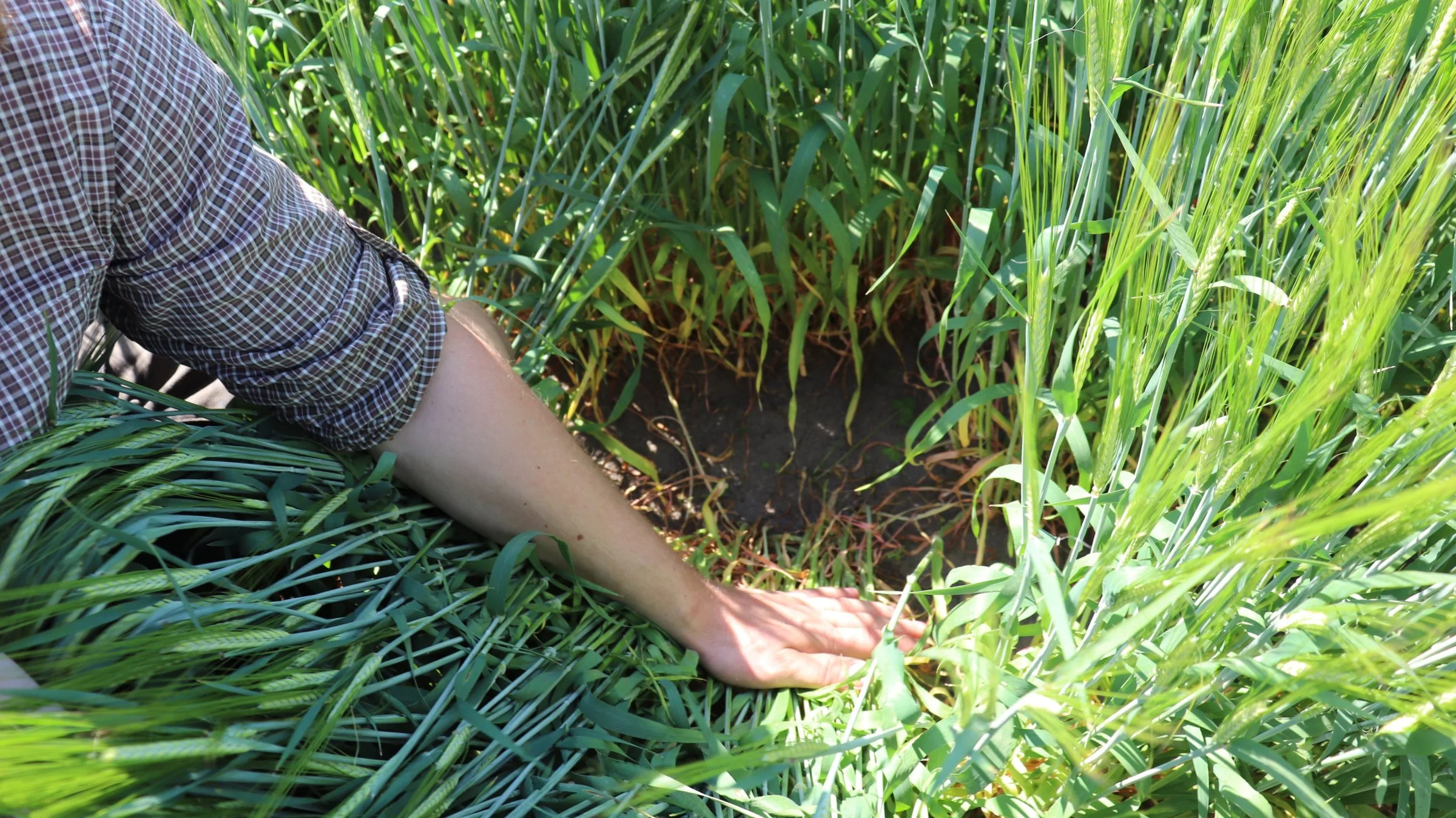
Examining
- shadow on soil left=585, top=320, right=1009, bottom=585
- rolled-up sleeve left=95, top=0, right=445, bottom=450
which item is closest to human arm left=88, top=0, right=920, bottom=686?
rolled-up sleeve left=95, top=0, right=445, bottom=450

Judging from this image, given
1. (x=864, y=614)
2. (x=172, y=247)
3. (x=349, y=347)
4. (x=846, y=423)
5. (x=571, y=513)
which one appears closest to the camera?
(x=172, y=247)

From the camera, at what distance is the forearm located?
1.05 m

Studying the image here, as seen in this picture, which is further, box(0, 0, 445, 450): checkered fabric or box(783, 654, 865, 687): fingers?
box(783, 654, 865, 687): fingers

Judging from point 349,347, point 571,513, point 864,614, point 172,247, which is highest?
point 172,247

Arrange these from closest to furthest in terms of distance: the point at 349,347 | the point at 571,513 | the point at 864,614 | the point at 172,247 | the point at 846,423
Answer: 1. the point at 172,247
2. the point at 349,347
3. the point at 571,513
4. the point at 864,614
5. the point at 846,423

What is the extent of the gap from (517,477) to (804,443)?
57cm

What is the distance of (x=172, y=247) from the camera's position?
86 centimetres

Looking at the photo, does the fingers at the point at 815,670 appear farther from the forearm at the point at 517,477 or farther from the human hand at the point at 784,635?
the forearm at the point at 517,477

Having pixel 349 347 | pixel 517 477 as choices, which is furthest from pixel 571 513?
pixel 349 347

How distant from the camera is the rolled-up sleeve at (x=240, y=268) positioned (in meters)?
0.82

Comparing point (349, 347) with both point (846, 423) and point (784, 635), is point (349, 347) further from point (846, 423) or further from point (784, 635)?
point (846, 423)

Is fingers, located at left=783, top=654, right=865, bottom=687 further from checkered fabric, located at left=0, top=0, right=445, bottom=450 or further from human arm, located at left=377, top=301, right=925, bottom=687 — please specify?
checkered fabric, located at left=0, top=0, right=445, bottom=450

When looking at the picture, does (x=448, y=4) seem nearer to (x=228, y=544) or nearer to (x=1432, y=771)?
(x=228, y=544)

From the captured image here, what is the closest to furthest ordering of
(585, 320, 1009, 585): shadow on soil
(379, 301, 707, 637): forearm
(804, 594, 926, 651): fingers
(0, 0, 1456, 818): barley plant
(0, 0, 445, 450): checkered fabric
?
(0, 0, 1456, 818): barley plant
(0, 0, 445, 450): checkered fabric
(379, 301, 707, 637): forearm
(804, 594, 926, 651): fingers
(585, 320, 1009, 585): shadow on soil
